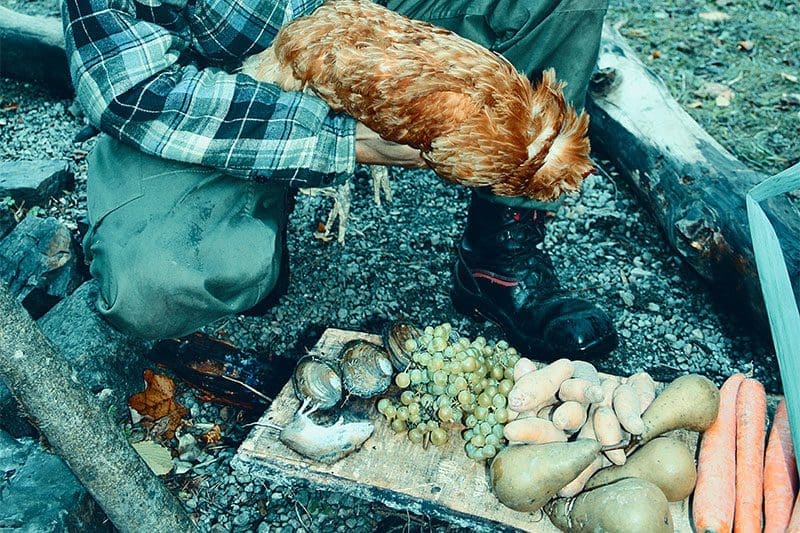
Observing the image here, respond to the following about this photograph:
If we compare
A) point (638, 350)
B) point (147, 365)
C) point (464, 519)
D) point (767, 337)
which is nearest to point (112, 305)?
point (147, 365)

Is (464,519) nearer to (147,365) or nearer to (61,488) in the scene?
(61,488)

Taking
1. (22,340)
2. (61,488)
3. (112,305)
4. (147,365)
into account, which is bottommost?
(147,365)

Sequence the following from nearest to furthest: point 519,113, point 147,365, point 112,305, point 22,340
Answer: point 22,340 < point 519,113 < point 112,305 < point 147,365

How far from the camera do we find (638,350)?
2.95 metres

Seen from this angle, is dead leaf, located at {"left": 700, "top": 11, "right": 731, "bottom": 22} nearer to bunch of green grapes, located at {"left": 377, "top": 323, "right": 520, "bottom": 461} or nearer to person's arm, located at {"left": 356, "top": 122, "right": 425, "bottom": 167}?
person's arm, located at {"left": 356, "top": 122, "right": 425, "bottom": 167}

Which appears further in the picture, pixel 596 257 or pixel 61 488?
pixel 596 257

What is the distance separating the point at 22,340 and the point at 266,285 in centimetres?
107

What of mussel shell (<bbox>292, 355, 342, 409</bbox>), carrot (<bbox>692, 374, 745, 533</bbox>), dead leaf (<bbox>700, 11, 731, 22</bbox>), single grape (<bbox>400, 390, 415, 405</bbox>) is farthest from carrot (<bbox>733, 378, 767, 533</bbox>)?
dead leaf (<bbox>700, 11, 731, 22</bbox>)

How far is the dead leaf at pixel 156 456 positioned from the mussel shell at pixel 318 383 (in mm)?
567

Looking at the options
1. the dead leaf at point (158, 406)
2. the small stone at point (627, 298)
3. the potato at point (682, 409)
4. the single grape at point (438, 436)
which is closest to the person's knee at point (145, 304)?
the dead leaf at point (158, 406)

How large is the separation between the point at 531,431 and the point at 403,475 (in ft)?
1.27

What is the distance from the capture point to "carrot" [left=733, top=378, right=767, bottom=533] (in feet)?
6.24

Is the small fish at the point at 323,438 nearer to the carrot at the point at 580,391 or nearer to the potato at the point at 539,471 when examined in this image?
the potato at the point at 539,471

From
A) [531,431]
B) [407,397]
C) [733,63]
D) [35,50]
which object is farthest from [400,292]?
[733,63]
